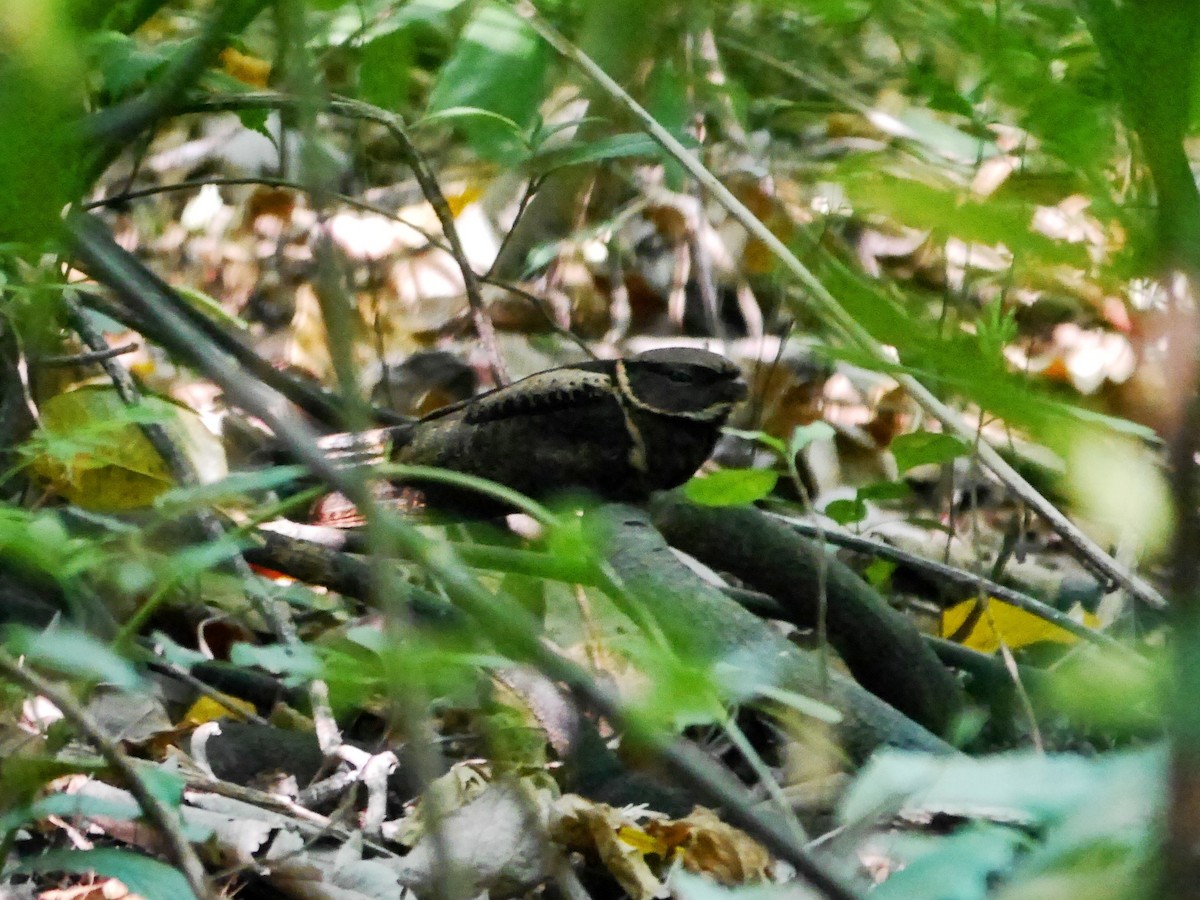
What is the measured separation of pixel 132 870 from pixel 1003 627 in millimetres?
1893

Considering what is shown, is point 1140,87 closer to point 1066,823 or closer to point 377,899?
point 1066,823

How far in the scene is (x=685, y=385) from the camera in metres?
2.87

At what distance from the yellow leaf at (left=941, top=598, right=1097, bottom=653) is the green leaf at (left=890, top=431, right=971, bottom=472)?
0.57 metres

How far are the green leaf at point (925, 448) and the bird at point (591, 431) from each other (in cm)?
79

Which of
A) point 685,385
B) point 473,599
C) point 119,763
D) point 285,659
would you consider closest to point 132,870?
point 119,763

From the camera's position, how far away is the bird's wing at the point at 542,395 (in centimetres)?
278

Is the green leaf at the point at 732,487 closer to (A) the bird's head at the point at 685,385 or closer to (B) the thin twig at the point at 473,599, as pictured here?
(B) the thin twig at the point at 473,599

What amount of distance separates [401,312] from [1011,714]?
2642 mm

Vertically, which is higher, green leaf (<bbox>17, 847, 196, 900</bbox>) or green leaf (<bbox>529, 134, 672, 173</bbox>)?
green leaf (<bbox>529, 134, 672, 173</bbox>)

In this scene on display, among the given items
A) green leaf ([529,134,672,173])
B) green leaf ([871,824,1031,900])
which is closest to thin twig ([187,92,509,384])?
green leaf ([529,134,672,173])

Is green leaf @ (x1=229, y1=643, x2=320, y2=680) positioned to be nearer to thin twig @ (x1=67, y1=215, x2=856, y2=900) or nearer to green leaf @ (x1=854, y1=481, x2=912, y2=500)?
thin twig @ (x1=67, y1=215, x2=856, y2=900)

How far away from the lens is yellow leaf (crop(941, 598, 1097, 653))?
2.56 meters

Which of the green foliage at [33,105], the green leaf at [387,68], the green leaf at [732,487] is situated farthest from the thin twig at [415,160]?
the green foliage at [33,105]

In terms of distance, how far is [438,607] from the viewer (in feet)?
6.63
